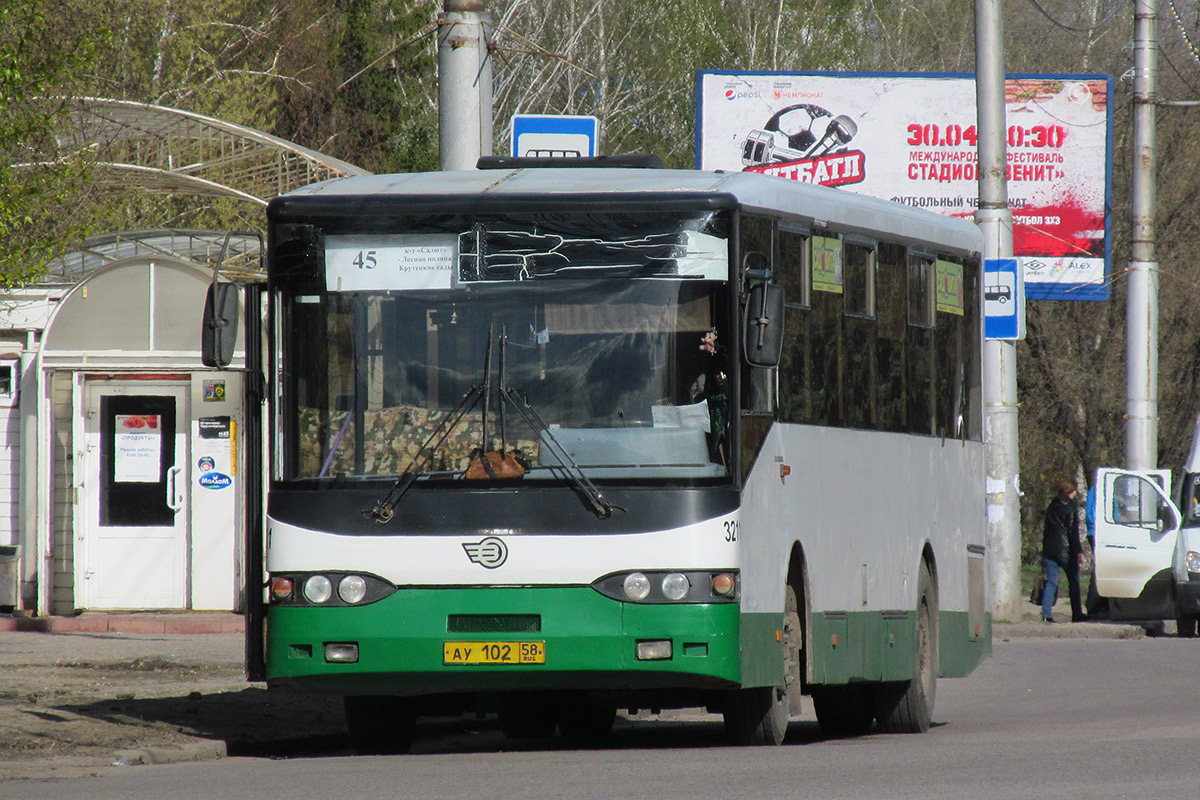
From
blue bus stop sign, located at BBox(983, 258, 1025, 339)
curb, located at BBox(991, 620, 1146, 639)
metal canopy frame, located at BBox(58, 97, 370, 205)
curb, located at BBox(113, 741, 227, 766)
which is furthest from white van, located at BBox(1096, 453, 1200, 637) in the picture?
curb, located at BBox(113, 741, 227, 766)

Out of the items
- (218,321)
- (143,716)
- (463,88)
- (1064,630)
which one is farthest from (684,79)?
(218,321)

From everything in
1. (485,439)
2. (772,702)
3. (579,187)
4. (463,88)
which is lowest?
(772,702)

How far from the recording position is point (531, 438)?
10.1 meters

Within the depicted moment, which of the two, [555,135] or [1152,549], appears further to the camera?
[1152,549]

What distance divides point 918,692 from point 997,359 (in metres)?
10.5

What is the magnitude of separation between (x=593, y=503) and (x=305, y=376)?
1.49m

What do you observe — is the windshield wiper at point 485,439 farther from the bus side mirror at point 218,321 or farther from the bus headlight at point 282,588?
the bus side mirror at point 218,321

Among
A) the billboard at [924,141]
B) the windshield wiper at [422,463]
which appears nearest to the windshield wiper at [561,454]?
the windshield wiper at [422,463]

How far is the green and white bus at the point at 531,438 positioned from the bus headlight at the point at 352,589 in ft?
0.03

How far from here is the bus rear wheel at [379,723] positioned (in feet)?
37.2

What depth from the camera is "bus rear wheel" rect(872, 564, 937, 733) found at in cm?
1281

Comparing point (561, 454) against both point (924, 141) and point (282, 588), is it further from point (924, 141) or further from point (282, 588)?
point (924, 141)

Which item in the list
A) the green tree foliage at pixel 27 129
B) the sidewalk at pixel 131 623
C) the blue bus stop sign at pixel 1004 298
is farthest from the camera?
the blue bus stop sign at pixel 1004 298

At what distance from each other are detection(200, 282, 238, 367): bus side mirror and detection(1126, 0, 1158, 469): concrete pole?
17.9 metres
